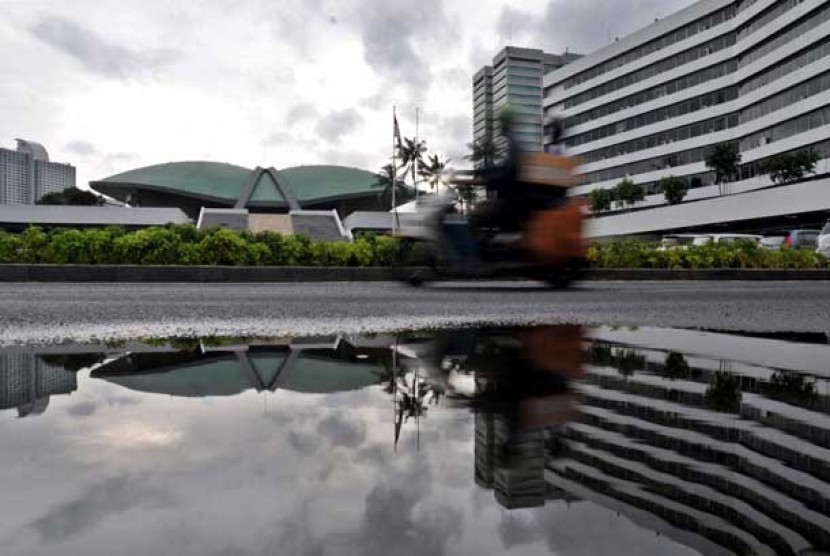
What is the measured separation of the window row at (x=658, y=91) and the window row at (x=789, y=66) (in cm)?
356

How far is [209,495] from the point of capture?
5.40ft

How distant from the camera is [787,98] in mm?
58531

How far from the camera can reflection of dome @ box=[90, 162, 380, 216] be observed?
306ft

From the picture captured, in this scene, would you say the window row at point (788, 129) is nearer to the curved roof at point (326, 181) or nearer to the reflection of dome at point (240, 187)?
the curved roof at point (326, 181)

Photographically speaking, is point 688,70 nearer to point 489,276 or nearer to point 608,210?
point 608,210

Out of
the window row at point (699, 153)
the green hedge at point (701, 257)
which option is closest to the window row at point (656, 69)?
the window row at point (699, 153)

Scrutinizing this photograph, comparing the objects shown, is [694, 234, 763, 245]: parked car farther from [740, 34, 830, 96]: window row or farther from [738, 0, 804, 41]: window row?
[738, 0, 804, 41]: window row

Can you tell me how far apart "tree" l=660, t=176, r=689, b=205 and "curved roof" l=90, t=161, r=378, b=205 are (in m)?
37.2

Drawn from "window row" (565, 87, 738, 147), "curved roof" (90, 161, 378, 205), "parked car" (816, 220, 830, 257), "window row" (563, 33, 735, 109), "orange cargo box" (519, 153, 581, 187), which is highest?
"window row" (563, 33, 735, 109)

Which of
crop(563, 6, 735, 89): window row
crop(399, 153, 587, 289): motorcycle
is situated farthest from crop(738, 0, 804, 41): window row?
crop(399, 153, 587, 289): motorcycle

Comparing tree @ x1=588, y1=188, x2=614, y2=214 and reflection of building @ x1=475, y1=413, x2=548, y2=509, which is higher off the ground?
tree @ x1=588, y1=188, x2=614, y2=214

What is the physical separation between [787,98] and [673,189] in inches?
501

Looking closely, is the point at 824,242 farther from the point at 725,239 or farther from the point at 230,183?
the point at 230,183

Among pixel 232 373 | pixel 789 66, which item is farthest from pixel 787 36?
pixel 232 373
